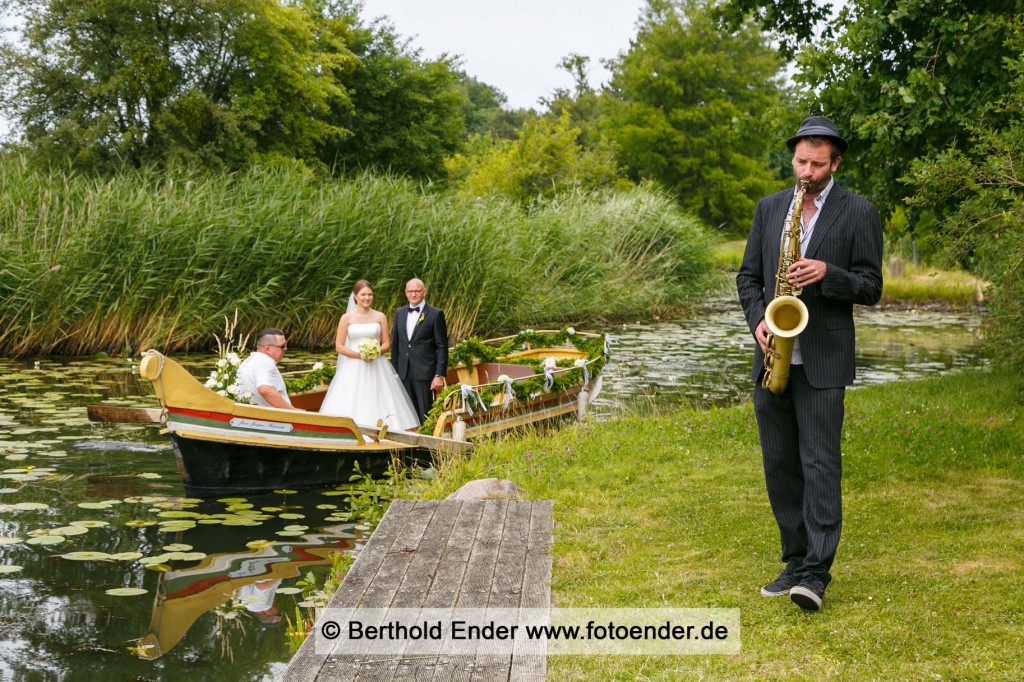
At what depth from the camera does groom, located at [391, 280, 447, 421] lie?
1185 centimetres

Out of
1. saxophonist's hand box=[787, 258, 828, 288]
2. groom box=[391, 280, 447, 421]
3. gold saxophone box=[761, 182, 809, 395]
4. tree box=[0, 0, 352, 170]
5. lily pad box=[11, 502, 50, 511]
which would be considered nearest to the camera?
saxophonist's hand box=[787, 258, 828, 288]

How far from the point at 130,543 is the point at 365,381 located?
13.1 ft

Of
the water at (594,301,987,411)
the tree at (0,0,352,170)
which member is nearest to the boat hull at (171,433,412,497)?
the water at (594,301,987,411)

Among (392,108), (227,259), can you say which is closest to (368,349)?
(227,259)

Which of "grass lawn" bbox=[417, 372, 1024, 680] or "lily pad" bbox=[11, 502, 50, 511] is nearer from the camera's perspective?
"grass lawn" bbox=[417, 372, 1024, 680]

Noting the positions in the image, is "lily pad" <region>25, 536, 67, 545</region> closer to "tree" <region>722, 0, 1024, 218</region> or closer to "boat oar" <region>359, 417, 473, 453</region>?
"boat oar" <region>359, 417, 473, 453</region>

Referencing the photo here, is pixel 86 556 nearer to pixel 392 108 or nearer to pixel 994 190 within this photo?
pixel 994 190

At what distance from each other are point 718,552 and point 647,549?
0.45 meters

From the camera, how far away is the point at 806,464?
5008mm

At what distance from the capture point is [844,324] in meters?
5.00

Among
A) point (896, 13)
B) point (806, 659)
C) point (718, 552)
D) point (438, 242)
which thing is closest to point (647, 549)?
point (718, 552)

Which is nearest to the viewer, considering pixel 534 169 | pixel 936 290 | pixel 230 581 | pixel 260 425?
pixel 230 581

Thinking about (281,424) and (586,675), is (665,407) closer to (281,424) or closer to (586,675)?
(281,424)

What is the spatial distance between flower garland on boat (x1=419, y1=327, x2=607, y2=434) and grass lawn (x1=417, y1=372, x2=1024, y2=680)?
0.72 m
